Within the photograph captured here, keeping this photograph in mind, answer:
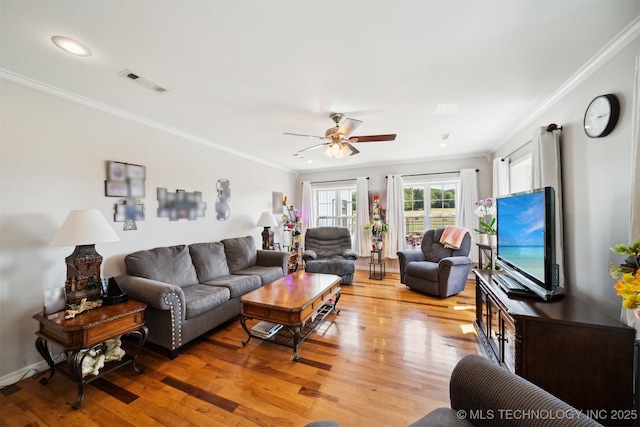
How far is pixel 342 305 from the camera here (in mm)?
3338

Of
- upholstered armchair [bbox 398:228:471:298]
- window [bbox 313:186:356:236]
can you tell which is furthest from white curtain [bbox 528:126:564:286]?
Result: window [bbox 313:186:356:236]

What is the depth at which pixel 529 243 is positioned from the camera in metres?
1.84

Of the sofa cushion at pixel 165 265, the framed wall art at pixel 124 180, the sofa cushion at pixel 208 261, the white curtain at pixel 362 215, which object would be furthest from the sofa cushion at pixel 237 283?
the white curtain at pixel 362 215

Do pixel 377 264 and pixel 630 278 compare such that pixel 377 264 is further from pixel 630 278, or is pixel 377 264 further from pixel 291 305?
pixel 630 278

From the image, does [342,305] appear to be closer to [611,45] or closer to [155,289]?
[155,289]

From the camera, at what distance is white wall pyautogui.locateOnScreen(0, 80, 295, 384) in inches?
72.6

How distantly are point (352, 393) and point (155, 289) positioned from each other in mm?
1868

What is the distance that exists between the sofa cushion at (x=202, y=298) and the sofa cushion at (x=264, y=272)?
24.9 inches

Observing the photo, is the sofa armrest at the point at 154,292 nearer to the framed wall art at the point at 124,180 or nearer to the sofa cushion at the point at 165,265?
the sofa cushion at the point at 165,265

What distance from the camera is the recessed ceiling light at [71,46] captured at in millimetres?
1484

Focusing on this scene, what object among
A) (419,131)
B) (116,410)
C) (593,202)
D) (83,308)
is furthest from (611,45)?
(83,308)

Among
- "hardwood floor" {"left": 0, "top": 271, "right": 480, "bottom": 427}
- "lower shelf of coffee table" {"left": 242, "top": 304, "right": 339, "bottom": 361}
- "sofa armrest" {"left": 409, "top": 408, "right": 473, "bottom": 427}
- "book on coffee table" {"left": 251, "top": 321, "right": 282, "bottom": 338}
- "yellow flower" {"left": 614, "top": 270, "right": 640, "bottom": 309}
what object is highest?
"yellow flower" {"left": 614, "top": 270, "right": 640, "bottom": 309}

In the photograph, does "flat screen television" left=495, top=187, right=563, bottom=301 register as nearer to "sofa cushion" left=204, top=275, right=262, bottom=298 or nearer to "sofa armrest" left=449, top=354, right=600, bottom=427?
"sofa armrest" left=449, top=354, right=600, bottom=427

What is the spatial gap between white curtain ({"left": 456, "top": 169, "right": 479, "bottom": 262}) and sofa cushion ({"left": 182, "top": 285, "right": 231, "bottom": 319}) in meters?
4.29
